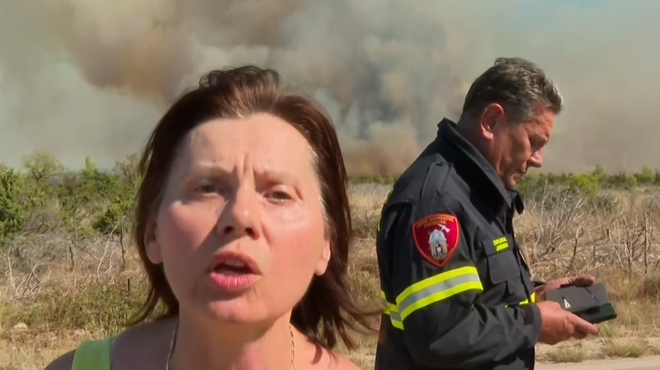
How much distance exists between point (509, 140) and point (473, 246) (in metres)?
0.50

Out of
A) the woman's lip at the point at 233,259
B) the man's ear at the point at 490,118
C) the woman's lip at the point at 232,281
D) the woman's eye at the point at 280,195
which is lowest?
the woman's lip at the point at 232,281

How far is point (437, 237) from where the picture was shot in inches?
87.2

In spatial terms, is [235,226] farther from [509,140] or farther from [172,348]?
[509,140]

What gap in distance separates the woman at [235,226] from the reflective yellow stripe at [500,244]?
1.09 metres

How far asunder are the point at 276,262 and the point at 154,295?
1.50ft

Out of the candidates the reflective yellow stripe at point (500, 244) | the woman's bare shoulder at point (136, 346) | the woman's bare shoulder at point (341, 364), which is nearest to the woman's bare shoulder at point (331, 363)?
the woman's bare shoulder at point (341, 364)

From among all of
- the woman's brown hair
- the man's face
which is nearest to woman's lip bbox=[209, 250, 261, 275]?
the woman's brown hair

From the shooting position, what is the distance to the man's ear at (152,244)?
1.16m

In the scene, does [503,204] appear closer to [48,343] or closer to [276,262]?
[276,262]

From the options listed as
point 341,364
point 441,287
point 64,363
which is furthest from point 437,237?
point 64,363

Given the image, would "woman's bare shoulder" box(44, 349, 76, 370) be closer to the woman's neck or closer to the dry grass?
the woman's neck

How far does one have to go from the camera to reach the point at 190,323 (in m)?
1.17

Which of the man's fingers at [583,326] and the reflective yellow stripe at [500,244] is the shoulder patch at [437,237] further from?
the man's fingers at [583,326]

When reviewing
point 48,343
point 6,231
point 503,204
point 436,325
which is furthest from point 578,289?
point 6,231
